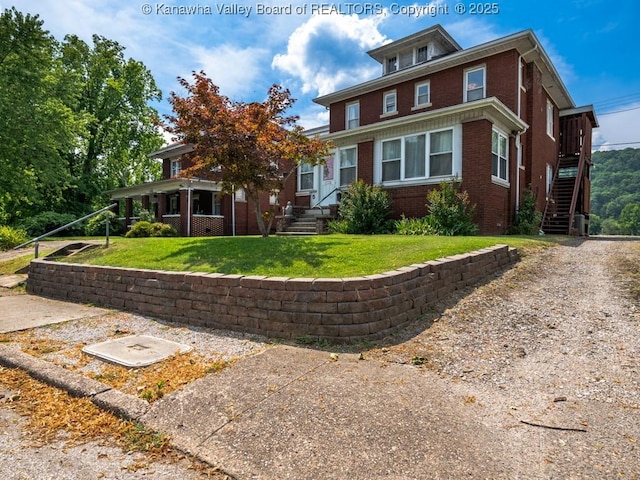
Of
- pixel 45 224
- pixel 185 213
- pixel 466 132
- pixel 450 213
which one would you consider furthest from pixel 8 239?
pixel 466 132

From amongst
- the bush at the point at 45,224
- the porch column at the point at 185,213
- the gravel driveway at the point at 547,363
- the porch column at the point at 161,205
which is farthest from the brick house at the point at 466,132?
the bush at the point at 45,224

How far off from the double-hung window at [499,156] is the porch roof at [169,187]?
1192 cm

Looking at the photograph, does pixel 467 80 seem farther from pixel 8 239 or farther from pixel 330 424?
pixel 8 239

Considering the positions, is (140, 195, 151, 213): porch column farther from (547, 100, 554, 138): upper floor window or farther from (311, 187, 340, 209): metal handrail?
(547, 100, 554, 138): upper floor window

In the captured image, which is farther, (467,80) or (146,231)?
(146,231)

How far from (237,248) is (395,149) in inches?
348

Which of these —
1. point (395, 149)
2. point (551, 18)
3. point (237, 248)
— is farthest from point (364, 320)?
point (551, 18)

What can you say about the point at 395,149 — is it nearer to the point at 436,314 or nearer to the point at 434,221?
the point at 434,221

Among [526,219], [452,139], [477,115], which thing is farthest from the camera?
[526,219]

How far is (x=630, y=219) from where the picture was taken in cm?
5528

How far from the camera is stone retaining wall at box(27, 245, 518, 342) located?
439 cm

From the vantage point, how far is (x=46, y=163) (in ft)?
45.0

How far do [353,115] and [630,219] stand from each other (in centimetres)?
5739

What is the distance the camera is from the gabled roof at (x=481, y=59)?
548 inches
